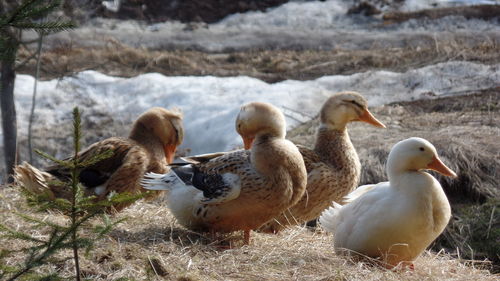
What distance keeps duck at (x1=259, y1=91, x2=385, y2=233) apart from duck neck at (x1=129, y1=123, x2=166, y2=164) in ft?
3.62

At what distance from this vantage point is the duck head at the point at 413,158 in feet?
15.7

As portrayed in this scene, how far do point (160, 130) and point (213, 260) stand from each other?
2.11 metres

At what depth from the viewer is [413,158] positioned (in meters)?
4.80

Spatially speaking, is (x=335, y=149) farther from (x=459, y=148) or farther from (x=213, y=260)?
(x=459, y=148)

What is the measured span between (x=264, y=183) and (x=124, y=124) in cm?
616

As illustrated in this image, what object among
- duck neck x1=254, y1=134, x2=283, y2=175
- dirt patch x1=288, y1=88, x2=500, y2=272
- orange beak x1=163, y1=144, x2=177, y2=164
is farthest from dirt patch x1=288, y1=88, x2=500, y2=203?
duck neck x1=254, y1=134, x2=283, y2=175

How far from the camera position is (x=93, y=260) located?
14.0 ft

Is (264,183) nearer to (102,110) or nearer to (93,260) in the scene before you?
(93,260)

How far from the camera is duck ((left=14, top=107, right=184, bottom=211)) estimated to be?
596 centimetres

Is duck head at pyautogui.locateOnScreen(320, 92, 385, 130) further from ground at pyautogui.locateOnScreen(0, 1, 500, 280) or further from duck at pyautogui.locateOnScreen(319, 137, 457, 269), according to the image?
duck at pyautogui.locateOnScreen(319, 137, 457, 269)

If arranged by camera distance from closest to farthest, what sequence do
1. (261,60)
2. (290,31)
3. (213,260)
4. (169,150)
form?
(213,260)
(169,150)
(261,60)
(290,31)

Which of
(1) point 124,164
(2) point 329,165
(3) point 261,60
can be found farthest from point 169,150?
(3) point 261,60

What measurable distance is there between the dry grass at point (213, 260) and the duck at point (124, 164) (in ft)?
1.22

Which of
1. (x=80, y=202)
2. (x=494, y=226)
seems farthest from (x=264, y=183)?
(x=494, y=226)
